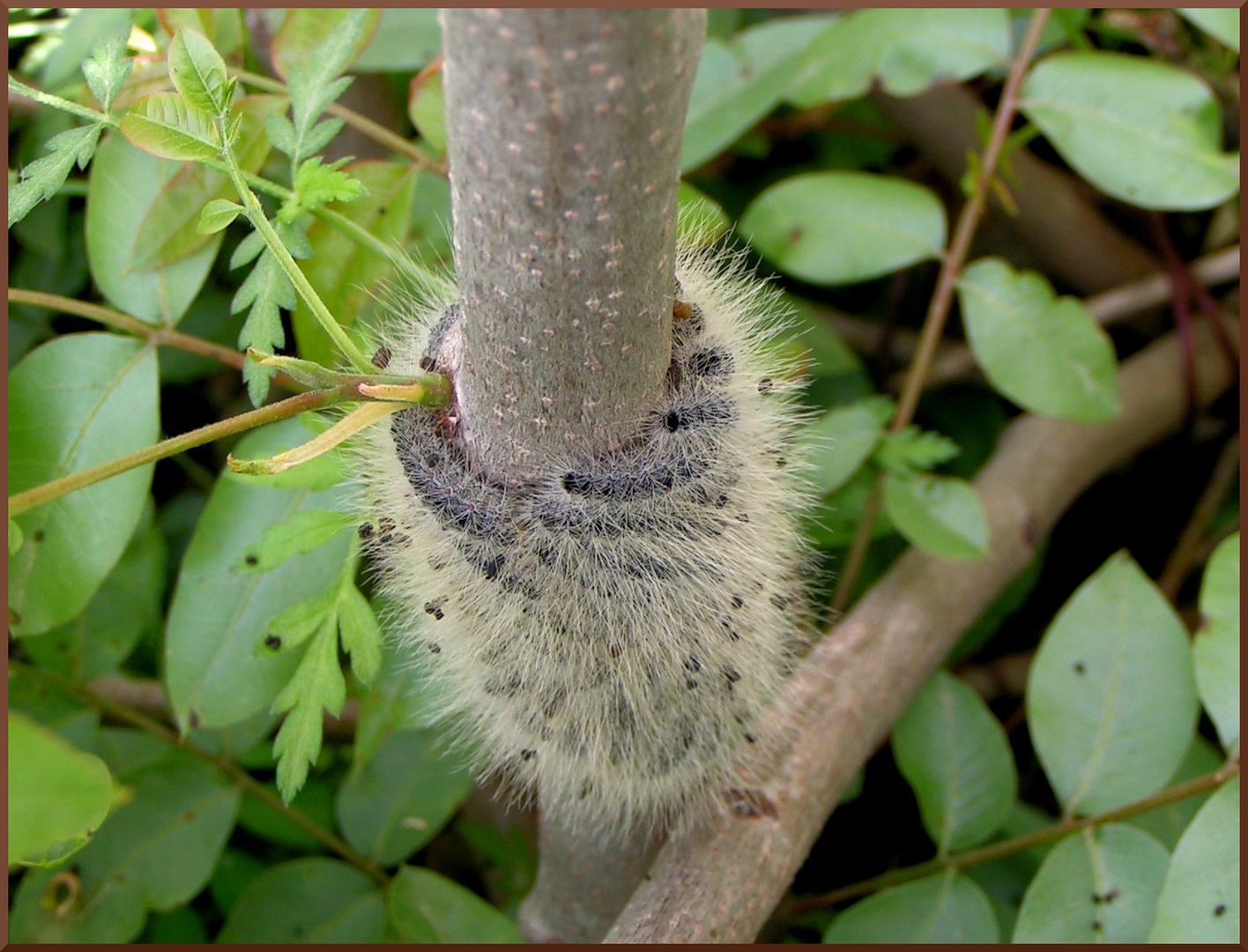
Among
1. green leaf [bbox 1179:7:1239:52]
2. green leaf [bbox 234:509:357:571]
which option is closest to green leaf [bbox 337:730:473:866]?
green leaf [bbox 234:509:357:571]

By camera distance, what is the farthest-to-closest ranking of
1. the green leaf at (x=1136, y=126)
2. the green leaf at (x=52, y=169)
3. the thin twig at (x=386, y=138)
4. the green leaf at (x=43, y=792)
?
the green leaf at (x=1136, y=126)
the thin twig at (x=386, y=138)
the green leaf at (x=52, y=169)
the green leaf at (x=43, y=792)

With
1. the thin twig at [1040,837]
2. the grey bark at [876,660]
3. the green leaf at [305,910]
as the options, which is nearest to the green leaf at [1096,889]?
the thin twig at [1040,837]

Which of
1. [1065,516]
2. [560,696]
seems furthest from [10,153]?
[1065,516]

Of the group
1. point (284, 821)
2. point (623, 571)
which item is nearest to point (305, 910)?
point (284, 821)

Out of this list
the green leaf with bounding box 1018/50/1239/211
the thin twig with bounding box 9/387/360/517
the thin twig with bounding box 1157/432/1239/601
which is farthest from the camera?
the thin twig with bounding box 1157/432/1239/601

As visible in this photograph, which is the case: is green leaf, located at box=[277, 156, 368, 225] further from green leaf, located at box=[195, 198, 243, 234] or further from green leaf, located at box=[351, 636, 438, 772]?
green leaf, located at box=[351, 636, 438, 772]

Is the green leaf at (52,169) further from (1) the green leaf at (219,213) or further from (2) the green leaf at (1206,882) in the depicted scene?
(2) the green leaf at (1206,882)

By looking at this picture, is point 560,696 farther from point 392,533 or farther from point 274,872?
point 274,872
